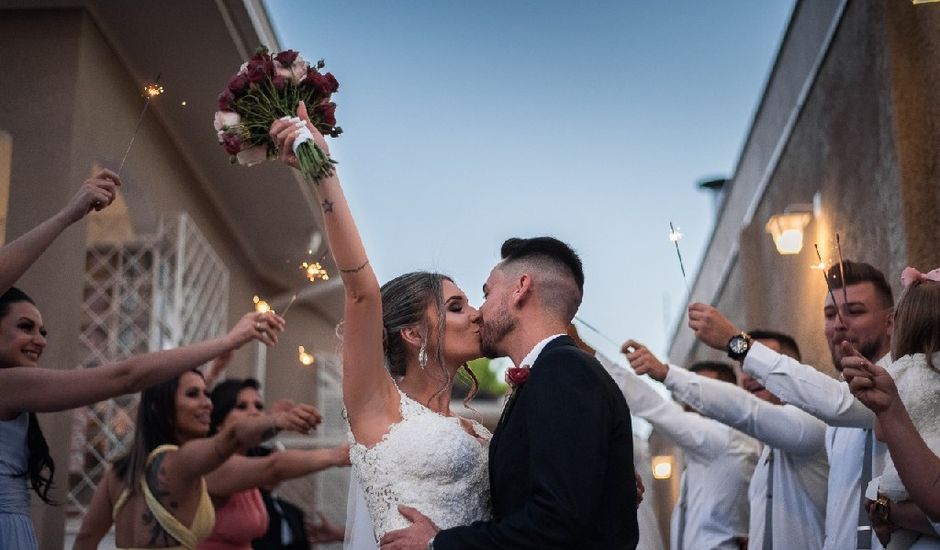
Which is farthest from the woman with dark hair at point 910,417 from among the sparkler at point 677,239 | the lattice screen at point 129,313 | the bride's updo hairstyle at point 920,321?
the lattice screen at point 129,313

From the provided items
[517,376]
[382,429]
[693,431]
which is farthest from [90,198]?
[693,431]

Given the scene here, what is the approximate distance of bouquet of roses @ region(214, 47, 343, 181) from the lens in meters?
3.34

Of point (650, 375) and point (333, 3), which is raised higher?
point (333, 3)

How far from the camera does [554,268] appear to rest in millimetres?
3182

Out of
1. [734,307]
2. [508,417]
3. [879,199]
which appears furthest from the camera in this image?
[734,307]

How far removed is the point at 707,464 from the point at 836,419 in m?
2.43

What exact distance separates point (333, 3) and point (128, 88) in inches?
111

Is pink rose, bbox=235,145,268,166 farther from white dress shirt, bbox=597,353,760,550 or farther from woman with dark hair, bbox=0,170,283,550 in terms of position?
white dress shirt, bbox=597,353,760,550

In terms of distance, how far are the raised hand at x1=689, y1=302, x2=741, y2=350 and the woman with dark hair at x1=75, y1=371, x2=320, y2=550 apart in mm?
1762

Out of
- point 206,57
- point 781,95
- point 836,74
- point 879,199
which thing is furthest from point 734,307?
point 206,57

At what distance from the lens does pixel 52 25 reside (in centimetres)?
604

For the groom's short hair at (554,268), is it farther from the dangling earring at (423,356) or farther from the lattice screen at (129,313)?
the lattice screen at (129,313)

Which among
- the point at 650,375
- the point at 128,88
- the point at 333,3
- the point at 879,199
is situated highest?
the point at 333,3

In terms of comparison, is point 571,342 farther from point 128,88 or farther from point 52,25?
point 128,88
